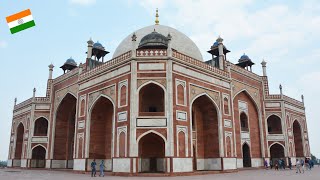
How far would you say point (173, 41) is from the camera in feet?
82.9

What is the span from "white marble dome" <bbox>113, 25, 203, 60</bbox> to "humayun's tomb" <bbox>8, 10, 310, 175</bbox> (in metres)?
0.14

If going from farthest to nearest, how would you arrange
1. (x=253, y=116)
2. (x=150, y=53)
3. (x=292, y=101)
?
(x=292, y=101), (x=253, y=116), (x=150, y=53)

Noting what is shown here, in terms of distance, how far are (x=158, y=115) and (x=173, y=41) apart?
34.7 ft

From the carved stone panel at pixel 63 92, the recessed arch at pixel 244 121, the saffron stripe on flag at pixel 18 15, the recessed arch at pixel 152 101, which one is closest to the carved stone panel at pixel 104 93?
the recessed arch at pixel 152 101

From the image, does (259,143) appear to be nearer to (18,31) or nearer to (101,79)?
(101,79)

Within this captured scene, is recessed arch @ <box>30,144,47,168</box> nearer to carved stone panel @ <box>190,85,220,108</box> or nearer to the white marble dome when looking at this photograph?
the white marble dome

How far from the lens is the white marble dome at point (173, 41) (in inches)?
998

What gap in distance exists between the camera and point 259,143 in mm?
25422

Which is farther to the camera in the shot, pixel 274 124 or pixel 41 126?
pixel 41 126

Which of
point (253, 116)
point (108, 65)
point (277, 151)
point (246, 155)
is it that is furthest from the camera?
point (277, 151)

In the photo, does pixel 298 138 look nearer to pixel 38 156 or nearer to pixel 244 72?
pixel 244 72

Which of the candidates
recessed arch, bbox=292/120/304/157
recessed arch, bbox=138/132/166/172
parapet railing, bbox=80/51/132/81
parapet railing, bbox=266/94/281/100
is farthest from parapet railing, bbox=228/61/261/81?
recessed arch, bbox=138/132/166/172

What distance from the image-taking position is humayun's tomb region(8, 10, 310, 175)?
16594 millimetres

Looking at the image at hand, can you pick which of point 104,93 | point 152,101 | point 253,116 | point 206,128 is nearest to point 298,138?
point 253,116
